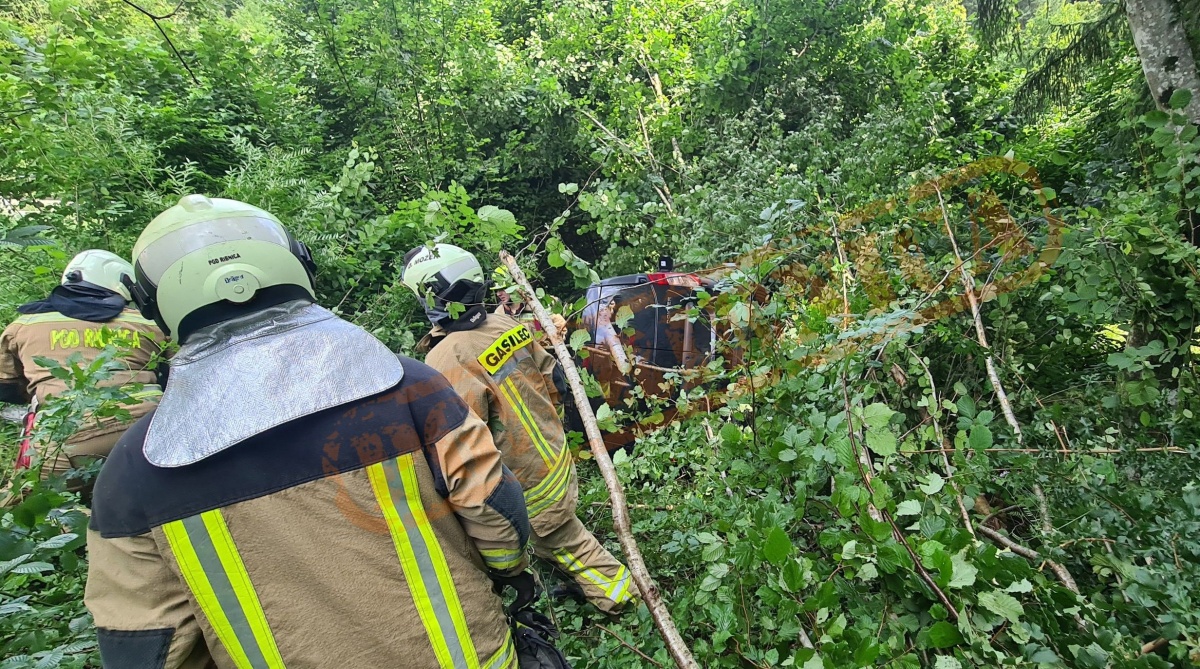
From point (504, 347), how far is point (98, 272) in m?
2.32

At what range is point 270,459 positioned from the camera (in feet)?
3.86

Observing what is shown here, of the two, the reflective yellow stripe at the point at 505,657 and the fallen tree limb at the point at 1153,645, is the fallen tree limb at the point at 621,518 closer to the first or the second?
the reflective yellow stripe at the point at 505,657

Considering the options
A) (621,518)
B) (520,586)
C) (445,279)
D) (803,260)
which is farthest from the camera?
(803,260)

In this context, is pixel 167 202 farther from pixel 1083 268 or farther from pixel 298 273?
pixel 1083 268

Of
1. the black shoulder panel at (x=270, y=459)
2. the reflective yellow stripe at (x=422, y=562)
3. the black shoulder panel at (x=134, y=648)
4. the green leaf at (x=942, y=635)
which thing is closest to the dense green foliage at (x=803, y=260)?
the green leaf at (x=942, y=635)

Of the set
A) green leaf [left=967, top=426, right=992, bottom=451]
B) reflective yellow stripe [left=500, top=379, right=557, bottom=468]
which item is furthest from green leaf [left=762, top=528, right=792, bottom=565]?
reflective yellow stripe [left=500, top=379, right=557, bottom=468]

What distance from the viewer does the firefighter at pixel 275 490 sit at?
1.13 m

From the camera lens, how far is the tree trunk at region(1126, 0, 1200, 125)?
261cm

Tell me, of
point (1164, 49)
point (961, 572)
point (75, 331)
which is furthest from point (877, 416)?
point (75, 331)

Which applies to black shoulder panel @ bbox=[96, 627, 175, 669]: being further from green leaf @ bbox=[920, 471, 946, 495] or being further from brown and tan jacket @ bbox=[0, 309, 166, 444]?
brown and tan jacket @ bbox=[0, 309, 166, 444]

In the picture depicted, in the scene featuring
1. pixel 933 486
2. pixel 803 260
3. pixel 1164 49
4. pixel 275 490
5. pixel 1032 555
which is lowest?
pixel 1032 555

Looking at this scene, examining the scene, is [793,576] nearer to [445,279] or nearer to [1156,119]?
[445,279]

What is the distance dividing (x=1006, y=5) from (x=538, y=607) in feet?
17.3

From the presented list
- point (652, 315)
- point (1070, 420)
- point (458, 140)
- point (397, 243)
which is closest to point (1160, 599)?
point (1070, 420)
